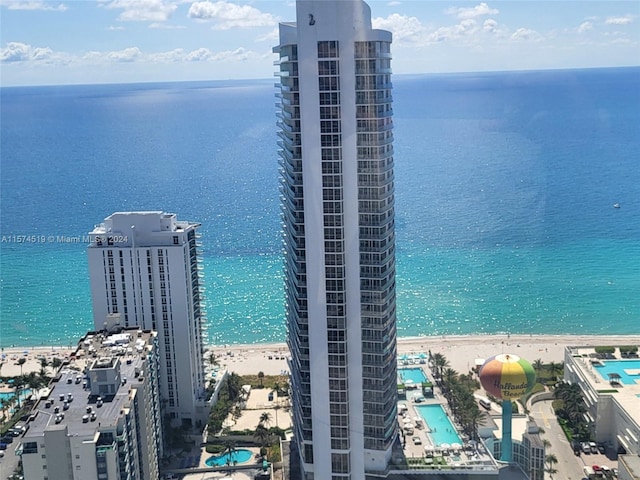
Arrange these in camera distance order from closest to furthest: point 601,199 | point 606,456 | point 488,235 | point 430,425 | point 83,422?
point 83,422 < point 430,425 < point 606,456 < point 488,235 < point 601,199

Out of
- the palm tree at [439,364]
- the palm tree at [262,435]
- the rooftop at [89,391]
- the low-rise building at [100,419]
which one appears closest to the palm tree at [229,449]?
the palm tree at [262,435]

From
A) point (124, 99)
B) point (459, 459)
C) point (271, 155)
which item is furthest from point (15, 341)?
point (124, 99)

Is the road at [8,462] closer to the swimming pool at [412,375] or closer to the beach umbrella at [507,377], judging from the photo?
the swimming pool at [412,375]

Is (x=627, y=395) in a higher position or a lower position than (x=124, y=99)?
lower

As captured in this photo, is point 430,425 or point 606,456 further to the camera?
point 606,456

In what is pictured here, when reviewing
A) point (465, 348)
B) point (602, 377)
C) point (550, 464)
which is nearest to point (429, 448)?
point (550, 464)

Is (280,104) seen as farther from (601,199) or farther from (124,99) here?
(124,99)

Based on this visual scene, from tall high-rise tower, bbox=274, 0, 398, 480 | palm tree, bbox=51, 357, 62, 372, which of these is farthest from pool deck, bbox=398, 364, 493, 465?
palm tree, bbox=51, 357, 62, 372
